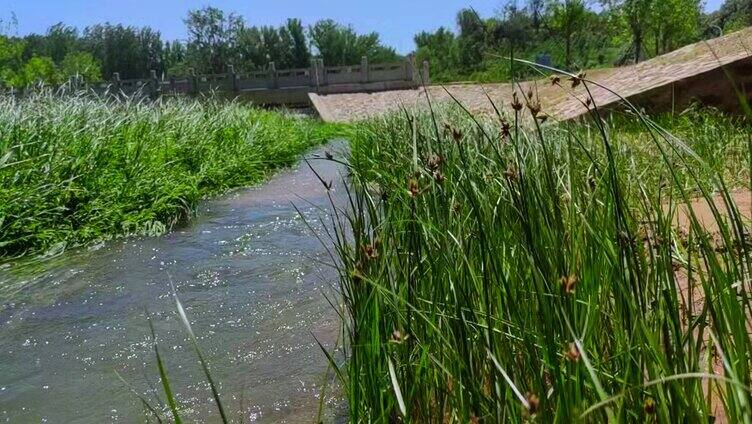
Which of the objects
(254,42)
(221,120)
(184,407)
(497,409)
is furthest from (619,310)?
(254,42)

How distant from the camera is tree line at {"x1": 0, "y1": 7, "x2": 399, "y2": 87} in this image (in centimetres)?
5138

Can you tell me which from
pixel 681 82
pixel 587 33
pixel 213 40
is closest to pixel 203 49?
pixel 213 40

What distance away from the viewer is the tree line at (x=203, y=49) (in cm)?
5138

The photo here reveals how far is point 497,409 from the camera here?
1261mm

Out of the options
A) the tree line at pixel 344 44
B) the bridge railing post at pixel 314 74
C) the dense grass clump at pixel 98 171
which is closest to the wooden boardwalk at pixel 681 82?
the dense grass clump at pixel 98 171

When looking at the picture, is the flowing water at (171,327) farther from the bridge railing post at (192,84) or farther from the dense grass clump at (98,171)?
the bridge railing post at (192,84)

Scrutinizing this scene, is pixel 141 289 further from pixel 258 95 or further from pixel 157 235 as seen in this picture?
pixel 258 95

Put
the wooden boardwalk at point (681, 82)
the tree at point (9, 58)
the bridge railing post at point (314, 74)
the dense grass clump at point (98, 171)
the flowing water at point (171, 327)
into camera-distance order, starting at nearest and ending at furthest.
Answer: the flowing water at point (171, 327) → the dense grass clump at point (98, 171) → the wooden boardwalk at point (681, 82) → the bridge railing post at point (314, 74) → the tree at point (9, 58)

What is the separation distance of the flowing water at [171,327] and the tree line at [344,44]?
67.0ft

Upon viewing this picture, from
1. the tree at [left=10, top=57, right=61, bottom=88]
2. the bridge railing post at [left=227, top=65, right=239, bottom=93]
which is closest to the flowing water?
the bridge railing post at [left=227, top=65, right=239, bottom=93]

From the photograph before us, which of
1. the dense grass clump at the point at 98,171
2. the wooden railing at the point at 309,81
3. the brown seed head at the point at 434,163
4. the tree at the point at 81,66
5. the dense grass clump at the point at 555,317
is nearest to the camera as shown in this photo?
the dense grass clump at the point at 555,317

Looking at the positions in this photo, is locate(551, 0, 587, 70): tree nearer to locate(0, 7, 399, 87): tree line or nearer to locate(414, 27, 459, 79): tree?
locate(414, 27, 459, 79): tree

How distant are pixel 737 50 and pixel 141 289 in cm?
674

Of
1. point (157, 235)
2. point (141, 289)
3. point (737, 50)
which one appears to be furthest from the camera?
point (737, 50)
